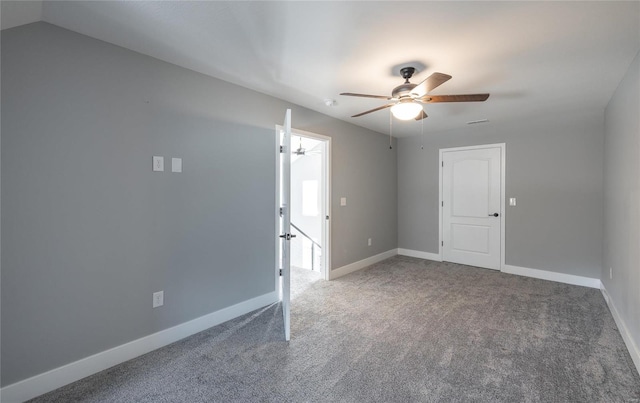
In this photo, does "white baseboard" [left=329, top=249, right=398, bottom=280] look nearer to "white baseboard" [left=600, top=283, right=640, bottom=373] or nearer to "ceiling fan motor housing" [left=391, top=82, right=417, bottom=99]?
"ceiling fan motor housing" [left=391, top=82, right=417, bottom=99]

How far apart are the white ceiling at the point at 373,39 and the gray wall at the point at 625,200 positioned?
0.84ft

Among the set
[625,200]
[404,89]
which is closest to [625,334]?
[625,200]

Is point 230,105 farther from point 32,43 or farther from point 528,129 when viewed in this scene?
point 528,129

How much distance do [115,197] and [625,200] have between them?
4.31m

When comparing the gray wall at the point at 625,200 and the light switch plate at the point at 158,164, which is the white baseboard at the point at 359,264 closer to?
the light switch plate at the point at 158,164

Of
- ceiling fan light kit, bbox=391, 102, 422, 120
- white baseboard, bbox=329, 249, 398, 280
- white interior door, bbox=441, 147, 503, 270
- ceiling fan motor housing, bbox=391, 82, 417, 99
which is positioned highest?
ceiling fan motor housing, bbox=391, 82, 417, 99

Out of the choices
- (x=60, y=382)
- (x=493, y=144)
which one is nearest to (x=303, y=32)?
(x=60, y=382)

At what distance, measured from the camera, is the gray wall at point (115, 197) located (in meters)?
1.75

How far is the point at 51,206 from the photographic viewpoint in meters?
1.85

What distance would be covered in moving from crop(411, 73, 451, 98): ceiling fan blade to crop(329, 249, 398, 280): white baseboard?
2750 mm

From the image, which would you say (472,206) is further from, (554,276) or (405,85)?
(405,85)

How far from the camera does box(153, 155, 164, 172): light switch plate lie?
233 cm

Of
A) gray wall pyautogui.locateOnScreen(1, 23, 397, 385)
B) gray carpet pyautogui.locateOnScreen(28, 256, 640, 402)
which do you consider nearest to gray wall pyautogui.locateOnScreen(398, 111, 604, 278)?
gray carpet pyautogui.locateOnScreen(28, 256, 640, 402)

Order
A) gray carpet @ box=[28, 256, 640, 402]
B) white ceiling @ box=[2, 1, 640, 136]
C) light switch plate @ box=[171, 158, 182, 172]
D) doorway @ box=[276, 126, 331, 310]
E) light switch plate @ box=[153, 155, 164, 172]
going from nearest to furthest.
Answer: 1. white ceiling @ box=[2, 1, 640, 136]
2. gray carpet @ box=[28, 256, 640, 402]
3. light switch plate @ box=[153, 155, 164, 172]
4. light switch plate @ box=[171, 158, 182, 172]
5. doorway @ box=[276, 126, 331, 310]
